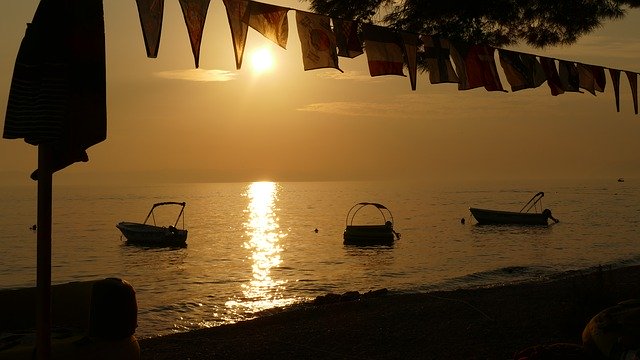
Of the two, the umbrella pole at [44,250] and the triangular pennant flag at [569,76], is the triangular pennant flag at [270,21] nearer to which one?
the umbrella pole at [44,250]

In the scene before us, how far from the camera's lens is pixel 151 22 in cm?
659

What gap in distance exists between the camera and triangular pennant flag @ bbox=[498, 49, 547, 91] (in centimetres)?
1151

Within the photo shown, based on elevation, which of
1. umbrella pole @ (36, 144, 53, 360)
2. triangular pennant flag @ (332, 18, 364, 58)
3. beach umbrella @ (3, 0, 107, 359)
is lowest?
umbrella pole @ (36, 144, 53, 360)

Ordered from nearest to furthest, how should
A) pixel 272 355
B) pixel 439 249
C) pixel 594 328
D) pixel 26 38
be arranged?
1. pixel 26 38
2. pixel 594 328
3. pixel 272 355
4. pixel 439 249

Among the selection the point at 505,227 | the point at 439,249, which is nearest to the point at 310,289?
the point at 439,249

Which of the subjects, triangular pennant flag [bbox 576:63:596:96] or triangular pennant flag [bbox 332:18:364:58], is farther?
triangular pennant flag [bbox 576:63:596:96]

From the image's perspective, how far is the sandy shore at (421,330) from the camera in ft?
32.2

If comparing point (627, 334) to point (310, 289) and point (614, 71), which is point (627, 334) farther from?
point (310, 289)

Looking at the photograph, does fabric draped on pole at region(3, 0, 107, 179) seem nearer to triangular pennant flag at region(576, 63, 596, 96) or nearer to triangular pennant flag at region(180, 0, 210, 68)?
triangular pennant flag at region(180, 0, 210, 68)

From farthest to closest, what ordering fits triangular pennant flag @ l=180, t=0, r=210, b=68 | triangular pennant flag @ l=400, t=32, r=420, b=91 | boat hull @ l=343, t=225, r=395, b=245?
boat hull @ l=343, t=225, r=395, b=245 → triangular pennant flag @ l=400, t=32, r=420, b=91 → triangular pennant flag @ l=180, t=0, r=210, b=68

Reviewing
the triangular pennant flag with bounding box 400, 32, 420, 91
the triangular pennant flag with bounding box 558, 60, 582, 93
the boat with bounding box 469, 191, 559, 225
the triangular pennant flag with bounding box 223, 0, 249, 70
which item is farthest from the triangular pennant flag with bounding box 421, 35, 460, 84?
the boat with bounding box 469, 191, 559, 225

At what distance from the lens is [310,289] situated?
30.7m

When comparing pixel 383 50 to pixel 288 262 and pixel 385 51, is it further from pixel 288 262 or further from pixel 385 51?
pixel 288 262

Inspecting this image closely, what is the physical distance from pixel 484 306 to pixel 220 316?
12.0 m
